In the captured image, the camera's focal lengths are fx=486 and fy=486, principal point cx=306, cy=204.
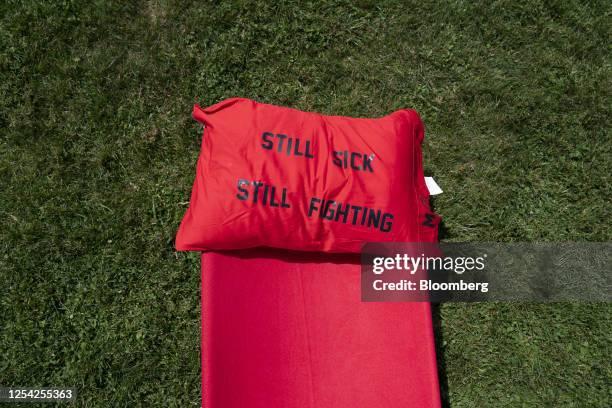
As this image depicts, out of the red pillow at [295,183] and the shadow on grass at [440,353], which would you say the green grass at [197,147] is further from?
the red pillow at [295,183]

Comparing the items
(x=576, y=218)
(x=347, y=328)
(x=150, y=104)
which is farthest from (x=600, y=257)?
(x=150, y=104)

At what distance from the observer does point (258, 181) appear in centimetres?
227

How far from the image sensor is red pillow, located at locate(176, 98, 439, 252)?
2.29m

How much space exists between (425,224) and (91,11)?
2.79 m

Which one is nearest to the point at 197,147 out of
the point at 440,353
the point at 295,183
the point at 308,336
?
the point at 295,183

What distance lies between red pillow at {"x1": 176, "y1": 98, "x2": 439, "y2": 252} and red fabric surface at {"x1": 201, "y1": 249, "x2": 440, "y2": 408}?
0.19 m

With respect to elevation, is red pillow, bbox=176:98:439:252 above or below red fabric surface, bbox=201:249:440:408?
above

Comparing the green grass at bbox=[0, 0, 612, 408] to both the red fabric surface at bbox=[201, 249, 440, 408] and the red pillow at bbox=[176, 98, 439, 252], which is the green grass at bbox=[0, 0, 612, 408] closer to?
the red fabric surface at bbox=[201, 249, 440, 408]

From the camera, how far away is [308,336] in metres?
2.52

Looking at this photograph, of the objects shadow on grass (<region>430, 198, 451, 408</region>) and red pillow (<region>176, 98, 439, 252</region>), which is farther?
shadow on grass (<region>430, 198, 451, 408</region>)

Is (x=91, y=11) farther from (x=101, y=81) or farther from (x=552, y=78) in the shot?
(x=552, y=78)

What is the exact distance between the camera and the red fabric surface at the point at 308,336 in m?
2.34

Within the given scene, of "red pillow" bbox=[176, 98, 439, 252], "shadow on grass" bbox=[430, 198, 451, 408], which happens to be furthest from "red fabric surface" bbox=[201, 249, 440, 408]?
"shadow on grass" bbox=[430, 198, 451, 408]

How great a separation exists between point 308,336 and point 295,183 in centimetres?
82
